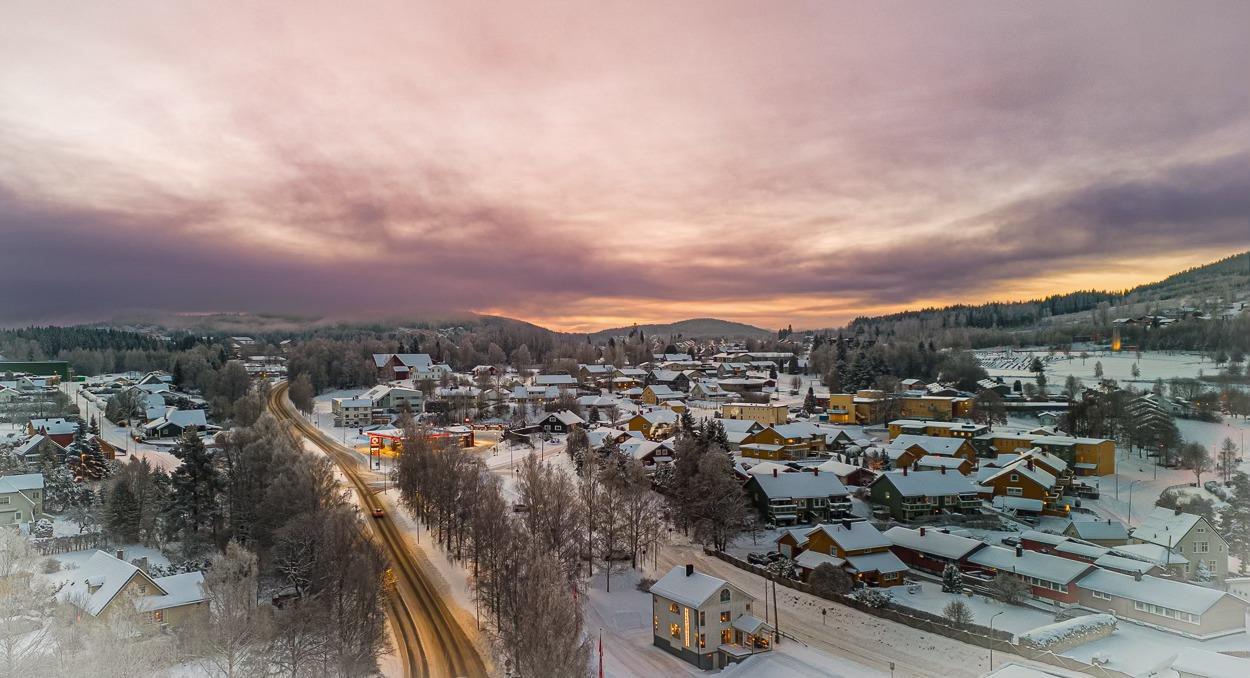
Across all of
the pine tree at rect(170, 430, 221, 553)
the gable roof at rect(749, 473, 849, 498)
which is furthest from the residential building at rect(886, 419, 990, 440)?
the pine tree at rect(170, 430, 221, 553)

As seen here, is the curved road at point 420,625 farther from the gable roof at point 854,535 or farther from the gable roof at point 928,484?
the gable roof at point 928,484

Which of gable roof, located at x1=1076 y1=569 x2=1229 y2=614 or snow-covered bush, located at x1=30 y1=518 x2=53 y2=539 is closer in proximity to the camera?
gable roof, located at x1=1076 y1=569 x2=1229 y2=614

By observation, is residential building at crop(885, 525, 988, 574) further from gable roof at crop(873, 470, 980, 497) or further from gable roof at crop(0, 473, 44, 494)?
gable roof at crop(0, 473, 44, 494)

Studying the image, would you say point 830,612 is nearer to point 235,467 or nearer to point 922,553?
point 922,553

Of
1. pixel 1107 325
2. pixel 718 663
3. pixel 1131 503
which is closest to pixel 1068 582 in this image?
pixel 718 663

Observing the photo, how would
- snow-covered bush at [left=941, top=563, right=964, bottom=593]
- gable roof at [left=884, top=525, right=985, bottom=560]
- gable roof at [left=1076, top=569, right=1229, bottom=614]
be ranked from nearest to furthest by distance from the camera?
gable roof at [left=1076, top=569, right=1229, bottom=614], snow-covered bush at [left=941, top=563, right=964, bottom=593], gable roof at [left=884, top=525, right=985, bottom=560]

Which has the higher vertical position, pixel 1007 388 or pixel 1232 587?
pixel 1007 388
